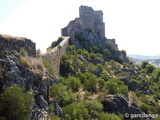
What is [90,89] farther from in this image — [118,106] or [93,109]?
[93,109]

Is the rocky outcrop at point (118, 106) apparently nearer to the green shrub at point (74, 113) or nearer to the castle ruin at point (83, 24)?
the green shrub at point (74, 113)

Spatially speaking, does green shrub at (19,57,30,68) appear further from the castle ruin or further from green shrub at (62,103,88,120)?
the castle ruin

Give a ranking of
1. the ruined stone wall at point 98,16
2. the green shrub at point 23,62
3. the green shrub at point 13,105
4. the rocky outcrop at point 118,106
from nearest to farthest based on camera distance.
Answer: the green shrub at point 13,105, the green shrub at point 23,62, the rocky outcrop at point 118,106, the ruined stone wall at point 98,16

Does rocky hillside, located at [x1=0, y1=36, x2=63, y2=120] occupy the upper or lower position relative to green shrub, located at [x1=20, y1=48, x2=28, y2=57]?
lower

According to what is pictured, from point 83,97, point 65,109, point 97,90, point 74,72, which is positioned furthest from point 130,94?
point 65,109

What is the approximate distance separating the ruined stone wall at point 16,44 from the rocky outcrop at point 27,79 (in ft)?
1.42

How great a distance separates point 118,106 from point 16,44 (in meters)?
16.9

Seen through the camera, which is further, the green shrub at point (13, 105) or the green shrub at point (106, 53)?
the green shrub at point (106, 53)

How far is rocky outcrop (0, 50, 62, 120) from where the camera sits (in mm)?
11473

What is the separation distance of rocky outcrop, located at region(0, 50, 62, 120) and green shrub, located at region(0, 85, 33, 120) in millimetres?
970

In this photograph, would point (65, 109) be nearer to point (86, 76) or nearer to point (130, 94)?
point (86, 76)

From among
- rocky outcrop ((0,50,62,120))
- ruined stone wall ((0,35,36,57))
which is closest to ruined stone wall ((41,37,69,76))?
ruined stone wall ((0,35,36,57))

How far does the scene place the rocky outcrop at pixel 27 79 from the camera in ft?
37.6

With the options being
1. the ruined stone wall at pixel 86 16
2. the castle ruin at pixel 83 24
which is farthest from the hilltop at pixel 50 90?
the ruined stone wall at pixel 86 16
